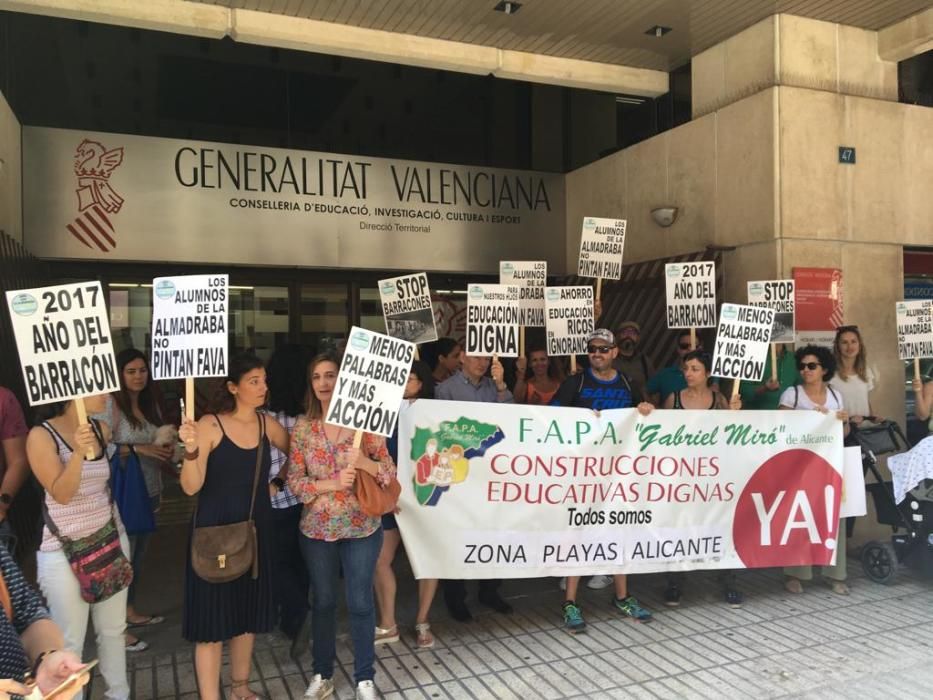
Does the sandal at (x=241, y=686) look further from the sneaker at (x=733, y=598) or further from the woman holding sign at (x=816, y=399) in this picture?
the woman holding sign at (x=816, y=399)

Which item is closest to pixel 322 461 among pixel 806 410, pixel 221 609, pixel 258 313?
pixel 221 609

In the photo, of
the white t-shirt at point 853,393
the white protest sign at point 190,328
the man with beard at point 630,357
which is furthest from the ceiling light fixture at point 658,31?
the white protest sign at point 190,328

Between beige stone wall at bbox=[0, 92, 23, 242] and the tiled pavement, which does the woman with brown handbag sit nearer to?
the tiled pavement

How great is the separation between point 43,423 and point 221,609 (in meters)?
1.18

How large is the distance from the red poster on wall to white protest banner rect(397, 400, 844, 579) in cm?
168

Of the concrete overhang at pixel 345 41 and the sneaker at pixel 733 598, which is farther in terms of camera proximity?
the concrete overhang at pixel 345 41

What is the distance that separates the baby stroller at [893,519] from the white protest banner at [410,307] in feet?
11.3

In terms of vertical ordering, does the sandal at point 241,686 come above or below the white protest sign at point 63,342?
below

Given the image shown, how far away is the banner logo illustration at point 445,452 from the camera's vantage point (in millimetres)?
4461

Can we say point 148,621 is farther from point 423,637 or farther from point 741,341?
point 741,341

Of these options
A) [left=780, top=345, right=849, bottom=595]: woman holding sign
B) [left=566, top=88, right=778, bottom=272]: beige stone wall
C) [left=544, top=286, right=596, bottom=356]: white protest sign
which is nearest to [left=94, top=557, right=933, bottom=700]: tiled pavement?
[left=780, top=345, right=849, bottom=595]: woman holding sign

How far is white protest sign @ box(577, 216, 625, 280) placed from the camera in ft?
21.2

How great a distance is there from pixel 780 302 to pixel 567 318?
67.2 inches

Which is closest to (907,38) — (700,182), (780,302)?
(700,182)
